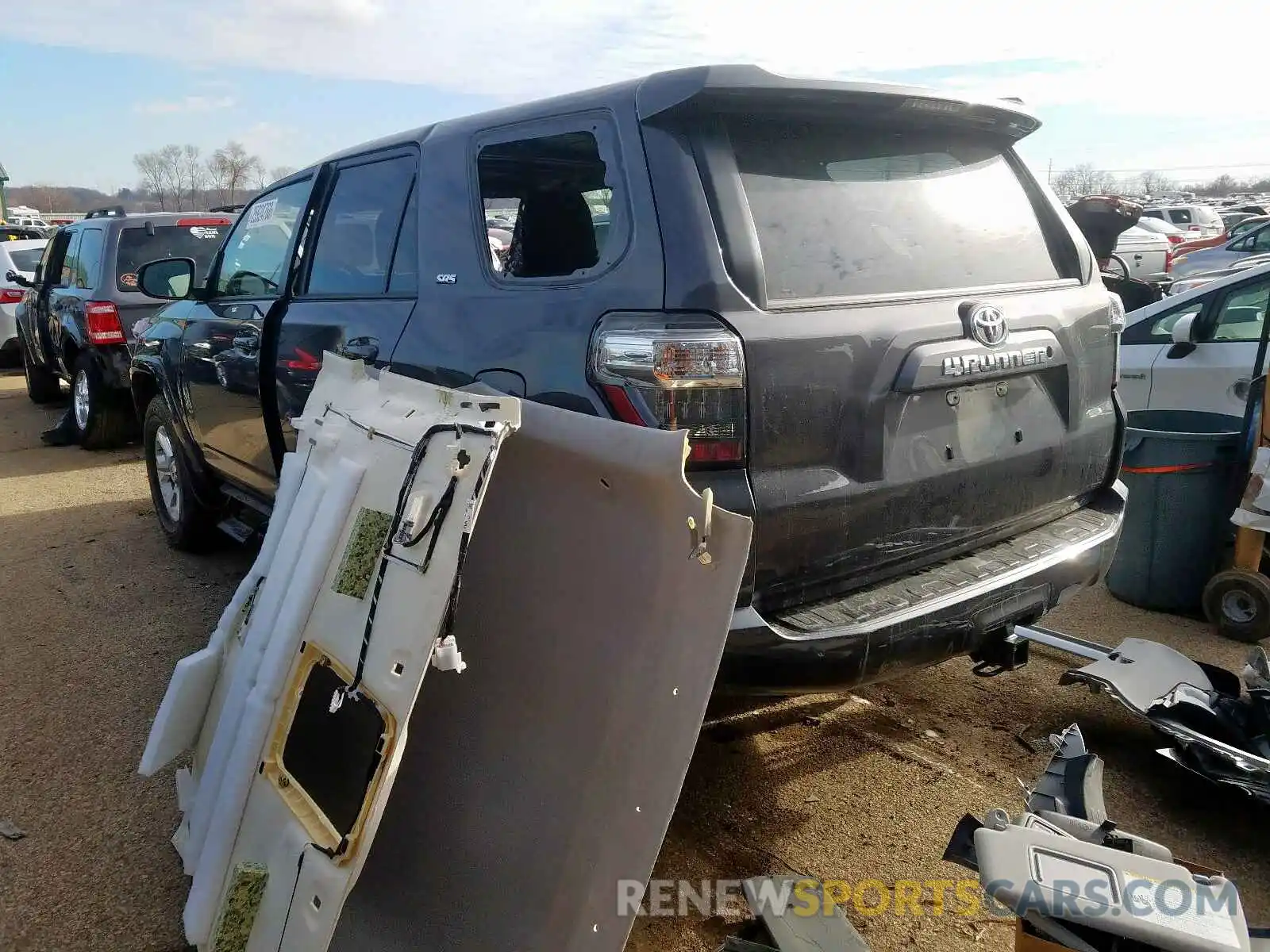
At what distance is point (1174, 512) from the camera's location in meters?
4.29

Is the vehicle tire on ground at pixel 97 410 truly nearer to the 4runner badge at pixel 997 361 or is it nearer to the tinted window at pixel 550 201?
the tinted window at pixel 550 201

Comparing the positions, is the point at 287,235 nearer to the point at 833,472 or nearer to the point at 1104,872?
the point at 833,472

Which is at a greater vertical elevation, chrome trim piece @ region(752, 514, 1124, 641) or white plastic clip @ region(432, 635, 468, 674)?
chrome trim piece @ region(752, 514, 1124, 641)

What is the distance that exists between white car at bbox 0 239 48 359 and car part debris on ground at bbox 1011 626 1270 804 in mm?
12840

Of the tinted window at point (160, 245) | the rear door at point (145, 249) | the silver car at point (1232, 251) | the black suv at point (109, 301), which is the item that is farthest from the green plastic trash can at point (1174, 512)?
the silver car at point (1232, 251)

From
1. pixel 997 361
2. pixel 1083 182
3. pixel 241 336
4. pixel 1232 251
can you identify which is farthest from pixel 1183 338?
pixel 1083 182

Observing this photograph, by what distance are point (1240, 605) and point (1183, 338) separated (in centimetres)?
190

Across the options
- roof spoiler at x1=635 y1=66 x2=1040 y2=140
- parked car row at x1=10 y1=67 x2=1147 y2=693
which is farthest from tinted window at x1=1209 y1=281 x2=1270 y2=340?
roof spoiler at x1=635 y1=66 x2=1040 y2=140

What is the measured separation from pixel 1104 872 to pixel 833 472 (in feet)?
3.42

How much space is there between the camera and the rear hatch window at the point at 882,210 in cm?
244

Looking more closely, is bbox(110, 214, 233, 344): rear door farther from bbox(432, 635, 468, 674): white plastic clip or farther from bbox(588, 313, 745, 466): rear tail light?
bbox(432, 635, 468, 674): white plastic clip

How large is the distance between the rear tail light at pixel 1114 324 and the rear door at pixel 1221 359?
2738mm

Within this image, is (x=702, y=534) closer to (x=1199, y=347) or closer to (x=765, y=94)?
(x=765, y=94)

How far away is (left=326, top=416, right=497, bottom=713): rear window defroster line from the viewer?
5.89 feet
